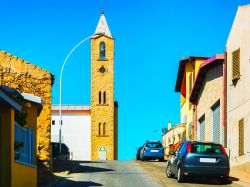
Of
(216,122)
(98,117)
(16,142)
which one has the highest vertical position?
(98,117)

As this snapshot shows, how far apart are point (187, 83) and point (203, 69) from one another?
13209mm

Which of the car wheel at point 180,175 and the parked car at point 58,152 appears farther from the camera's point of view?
the parked car at point 58,152

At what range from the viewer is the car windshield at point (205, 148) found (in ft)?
68.8

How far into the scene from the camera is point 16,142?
1545 centimetres

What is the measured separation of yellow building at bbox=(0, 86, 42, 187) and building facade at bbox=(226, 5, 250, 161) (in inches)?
386

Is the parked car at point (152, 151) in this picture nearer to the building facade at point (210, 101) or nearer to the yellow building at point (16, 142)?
the building facade at point (210, 101)

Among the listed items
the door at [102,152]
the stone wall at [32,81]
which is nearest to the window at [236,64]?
the stone wall at [32,81]

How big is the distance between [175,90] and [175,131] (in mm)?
4825

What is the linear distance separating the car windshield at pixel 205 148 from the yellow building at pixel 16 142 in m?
5.71

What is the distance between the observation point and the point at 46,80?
2538 cm

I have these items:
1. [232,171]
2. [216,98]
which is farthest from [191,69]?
[232,171]

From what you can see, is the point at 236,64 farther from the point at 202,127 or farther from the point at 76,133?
the point at 76,133

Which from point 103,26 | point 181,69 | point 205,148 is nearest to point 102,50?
point 103,26

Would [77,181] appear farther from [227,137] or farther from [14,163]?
[227,137]
